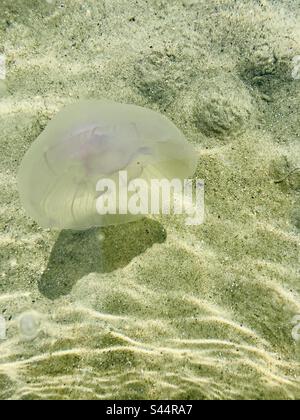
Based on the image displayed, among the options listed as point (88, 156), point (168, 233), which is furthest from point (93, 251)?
→ point (88, 156)

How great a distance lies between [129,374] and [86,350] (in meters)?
0.31

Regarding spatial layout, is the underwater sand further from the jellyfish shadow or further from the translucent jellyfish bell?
the translucent jellyfish bell

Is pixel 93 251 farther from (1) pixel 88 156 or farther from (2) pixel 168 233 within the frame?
(1) pixel 88 156

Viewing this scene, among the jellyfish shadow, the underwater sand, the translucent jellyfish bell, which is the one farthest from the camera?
the jellyfish shadow

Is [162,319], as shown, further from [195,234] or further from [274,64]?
[274,64]

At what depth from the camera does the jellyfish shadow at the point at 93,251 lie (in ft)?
9.54

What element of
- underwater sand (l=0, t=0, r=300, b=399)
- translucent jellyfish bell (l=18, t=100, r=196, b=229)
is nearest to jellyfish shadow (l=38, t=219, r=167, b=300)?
underwater sand (l=0, t=0, r=300, b=399)

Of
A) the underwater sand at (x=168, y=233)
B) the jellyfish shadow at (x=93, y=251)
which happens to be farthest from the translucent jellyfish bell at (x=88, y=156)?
the underwater sand at (x=168, y=233)

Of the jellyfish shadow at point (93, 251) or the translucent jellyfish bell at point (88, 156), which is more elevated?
the translucent jellyfish bell at point (88, 156)

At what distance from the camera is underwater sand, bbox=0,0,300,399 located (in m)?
2.72

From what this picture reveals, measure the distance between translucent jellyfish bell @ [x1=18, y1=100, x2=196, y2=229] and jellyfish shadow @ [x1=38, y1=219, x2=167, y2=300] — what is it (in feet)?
0.90

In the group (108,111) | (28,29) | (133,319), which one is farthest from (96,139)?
(28,29)

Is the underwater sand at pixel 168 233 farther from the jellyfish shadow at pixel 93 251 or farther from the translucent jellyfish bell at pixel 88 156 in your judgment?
the translucent jellyfish bell at pixel 88 156

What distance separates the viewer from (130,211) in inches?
111
